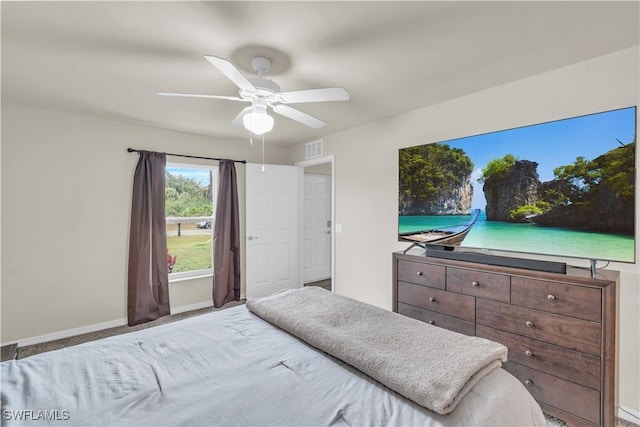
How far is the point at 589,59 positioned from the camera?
2.05m

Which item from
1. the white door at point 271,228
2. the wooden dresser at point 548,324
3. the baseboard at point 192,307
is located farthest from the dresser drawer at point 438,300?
the baseboard at point 192,307

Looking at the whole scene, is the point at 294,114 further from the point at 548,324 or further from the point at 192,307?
the point at 192,307

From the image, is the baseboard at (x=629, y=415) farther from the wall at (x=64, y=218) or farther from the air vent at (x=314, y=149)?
the wall at (x=64, y=218)

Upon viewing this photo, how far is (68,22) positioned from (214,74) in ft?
2.69

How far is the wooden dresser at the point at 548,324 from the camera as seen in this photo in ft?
5.53

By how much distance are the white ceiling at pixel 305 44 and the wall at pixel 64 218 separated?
0.49 m

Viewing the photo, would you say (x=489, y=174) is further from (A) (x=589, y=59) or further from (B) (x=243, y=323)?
(B) (x=243, y=323)

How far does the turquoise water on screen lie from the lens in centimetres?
196

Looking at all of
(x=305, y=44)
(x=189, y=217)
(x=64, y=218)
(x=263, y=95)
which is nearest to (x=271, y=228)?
(x=189, y=217)

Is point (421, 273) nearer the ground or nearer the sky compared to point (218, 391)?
nearer the sky

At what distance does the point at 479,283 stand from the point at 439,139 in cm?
141

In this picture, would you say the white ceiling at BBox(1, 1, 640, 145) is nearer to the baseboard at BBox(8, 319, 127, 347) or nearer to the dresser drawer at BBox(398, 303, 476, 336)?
the dresser drawer at BBox(398, 303, 476, 336)

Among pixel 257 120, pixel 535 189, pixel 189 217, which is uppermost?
pixel 257 120

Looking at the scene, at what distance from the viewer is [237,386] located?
1166mm
